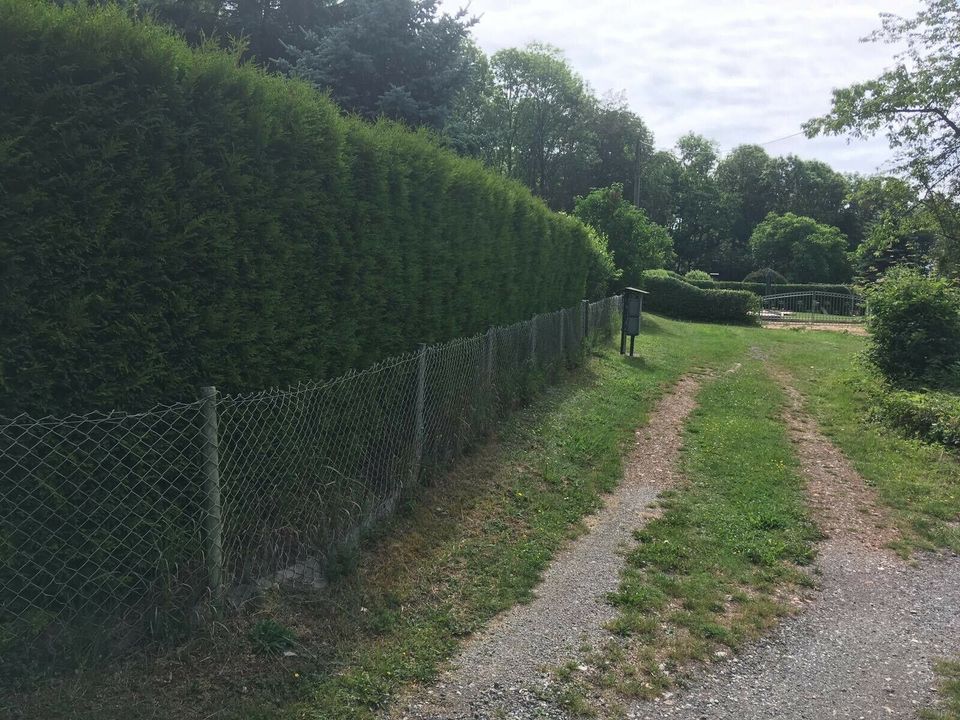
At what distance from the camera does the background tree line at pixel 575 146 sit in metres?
11.4

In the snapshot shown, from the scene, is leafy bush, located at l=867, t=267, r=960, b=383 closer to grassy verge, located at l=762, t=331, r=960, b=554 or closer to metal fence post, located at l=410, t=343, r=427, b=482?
grassy verge, located at l=762, t=331, r=960, b=554

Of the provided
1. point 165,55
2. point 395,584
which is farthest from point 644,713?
point 165,55

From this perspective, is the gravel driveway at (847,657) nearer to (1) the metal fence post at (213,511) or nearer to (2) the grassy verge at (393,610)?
(2) the grassy verge at (393,610)

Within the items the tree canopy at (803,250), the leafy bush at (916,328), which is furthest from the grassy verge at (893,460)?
the tree canopy at (803,250)

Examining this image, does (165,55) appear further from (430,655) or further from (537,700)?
(537,700)

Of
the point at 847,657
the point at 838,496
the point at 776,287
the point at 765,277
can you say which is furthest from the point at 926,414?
the point at 765,277

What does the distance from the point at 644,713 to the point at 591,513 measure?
2.50 meters

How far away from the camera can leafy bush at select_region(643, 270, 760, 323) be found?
27000 mm

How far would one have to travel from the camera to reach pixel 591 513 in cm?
544

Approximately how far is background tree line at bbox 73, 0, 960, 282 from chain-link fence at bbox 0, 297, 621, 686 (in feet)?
7.70

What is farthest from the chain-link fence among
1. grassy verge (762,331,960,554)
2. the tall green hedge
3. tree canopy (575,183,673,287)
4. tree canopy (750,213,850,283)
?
tree canopy (750,213,850,283)

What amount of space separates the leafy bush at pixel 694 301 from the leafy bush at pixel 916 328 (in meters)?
15.4

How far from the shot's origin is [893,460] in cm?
726

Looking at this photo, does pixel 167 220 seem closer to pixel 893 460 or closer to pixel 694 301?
pixel 893 460
